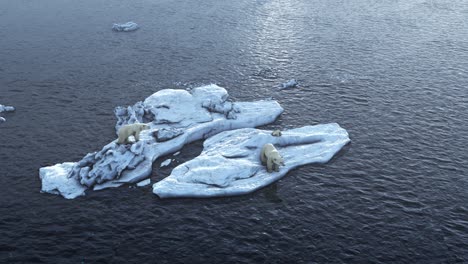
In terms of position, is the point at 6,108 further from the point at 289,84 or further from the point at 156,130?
the point at 289,84

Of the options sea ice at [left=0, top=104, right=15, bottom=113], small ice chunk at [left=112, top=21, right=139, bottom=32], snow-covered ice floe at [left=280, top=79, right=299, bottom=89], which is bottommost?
sea ice at [left=0, top=104, right=15, bottom=113]

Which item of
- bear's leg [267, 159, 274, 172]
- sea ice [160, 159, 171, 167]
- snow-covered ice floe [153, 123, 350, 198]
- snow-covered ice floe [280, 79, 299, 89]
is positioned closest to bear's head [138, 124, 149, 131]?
sea ice [160, 159, 171, 167]

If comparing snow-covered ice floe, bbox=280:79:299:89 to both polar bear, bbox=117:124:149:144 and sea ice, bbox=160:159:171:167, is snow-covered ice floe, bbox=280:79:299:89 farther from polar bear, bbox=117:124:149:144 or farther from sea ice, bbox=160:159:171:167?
polar bear, bbox=117:124:149:144

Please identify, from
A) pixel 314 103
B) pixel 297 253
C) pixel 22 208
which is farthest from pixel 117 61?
pixel 297 253

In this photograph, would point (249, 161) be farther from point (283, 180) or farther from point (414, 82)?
point (414, 82)

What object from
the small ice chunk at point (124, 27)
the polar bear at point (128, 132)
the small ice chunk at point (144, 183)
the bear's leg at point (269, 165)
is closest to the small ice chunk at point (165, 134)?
the polar bear at point (128, 132)

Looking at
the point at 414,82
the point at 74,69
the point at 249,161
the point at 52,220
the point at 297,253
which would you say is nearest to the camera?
the point at 297,253

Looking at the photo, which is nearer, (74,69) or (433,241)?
(433,241)
